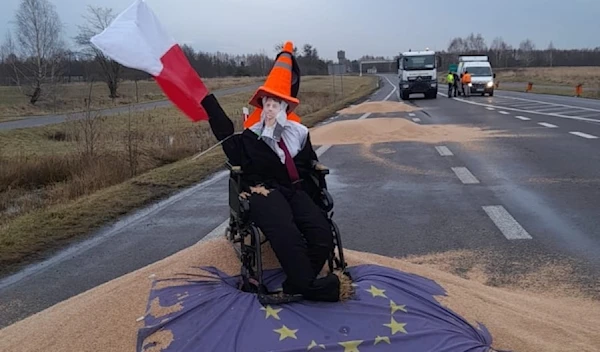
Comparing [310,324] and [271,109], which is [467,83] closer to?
[271,109]

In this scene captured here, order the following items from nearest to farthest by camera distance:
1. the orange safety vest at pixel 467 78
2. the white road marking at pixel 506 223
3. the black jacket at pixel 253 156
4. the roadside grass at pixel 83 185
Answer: the black jacket at pixel 253 156, the white road marking at pixel 506 223, the roadside grass at pixel 83 185, the orange safety vest at pixel 467 78

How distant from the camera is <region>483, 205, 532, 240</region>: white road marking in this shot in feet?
21.8

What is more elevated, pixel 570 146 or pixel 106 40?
pixel 106 40

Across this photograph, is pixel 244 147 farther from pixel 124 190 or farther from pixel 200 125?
pixel 200 125

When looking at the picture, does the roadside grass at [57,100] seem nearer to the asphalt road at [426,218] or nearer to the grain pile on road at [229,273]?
the asphalt road at [426,218]

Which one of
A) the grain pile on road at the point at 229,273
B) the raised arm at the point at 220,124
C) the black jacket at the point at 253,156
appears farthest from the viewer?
the raised arm at the point at 220,124

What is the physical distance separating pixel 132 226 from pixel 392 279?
4.47 meters

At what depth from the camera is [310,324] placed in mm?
3680

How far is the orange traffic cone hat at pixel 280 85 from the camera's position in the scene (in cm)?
474

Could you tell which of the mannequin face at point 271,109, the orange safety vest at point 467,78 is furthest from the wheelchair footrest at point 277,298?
the orange safety vest at point 467,78

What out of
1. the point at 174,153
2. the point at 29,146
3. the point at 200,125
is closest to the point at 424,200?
the point at 174,153

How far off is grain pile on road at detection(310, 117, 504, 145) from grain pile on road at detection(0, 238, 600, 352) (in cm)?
1157

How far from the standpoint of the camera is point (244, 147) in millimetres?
4781

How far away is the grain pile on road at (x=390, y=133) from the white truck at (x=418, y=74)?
67.4 feet
